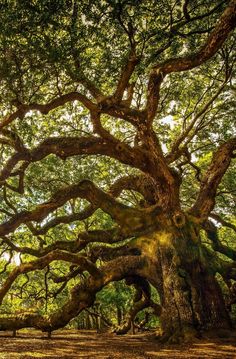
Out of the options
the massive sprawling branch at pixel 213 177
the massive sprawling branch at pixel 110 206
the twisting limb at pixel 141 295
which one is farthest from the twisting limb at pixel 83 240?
the massive sprawling branch at pixel 213 177

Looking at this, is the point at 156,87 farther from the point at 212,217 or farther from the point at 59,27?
the point at 212,217

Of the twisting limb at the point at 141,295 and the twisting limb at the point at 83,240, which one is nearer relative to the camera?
the twisting limb at the point at 141,295

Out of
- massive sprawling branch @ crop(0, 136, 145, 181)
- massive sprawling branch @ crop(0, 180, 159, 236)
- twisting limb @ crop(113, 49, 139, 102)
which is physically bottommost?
massive sprawling branch @ crop(0, 180, 159, 236)

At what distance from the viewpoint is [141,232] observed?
→ 510 inches

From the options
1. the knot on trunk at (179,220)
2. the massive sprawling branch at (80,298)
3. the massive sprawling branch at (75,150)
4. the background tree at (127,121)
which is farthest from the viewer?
the knot on trunk at (179,220)

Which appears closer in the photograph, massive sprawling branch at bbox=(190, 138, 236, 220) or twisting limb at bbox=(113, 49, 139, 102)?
twisting limb at bbox=(113, 49, 139, 102)

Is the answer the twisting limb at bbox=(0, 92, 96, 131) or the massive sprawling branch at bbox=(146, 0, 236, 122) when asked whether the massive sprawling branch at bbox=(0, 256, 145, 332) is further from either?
the twisting limb at bbox=(0, 92, 96, 131)

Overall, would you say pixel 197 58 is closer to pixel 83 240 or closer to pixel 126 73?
pixel 126 73

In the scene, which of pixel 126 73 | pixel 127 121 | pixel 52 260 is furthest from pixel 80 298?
pixel 126 73

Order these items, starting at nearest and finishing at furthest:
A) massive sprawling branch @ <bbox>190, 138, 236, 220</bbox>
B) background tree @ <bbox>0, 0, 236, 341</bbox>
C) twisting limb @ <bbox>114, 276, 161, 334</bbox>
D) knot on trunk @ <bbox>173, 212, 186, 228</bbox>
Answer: background tree @ <bbox>0, 0, 236, 341</bbox>, knot on trunk @ <bbox>173, 212, 186, 228</bbox>, massive sprawling branch @ <bbox>190, 138, 236, 220</bbox>, twisting limb @ <bbox>114, 276, 161, 334</bbox>

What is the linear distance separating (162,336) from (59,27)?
31.7 feet

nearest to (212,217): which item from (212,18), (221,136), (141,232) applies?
(221,136)

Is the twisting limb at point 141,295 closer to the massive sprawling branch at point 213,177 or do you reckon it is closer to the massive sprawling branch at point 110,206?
the massive sprawling branch at point 110,206

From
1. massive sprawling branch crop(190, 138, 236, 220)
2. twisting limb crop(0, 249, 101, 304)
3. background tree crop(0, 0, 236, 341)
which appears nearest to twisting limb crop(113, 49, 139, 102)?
background tree crop(0, 0, 236, 341)
